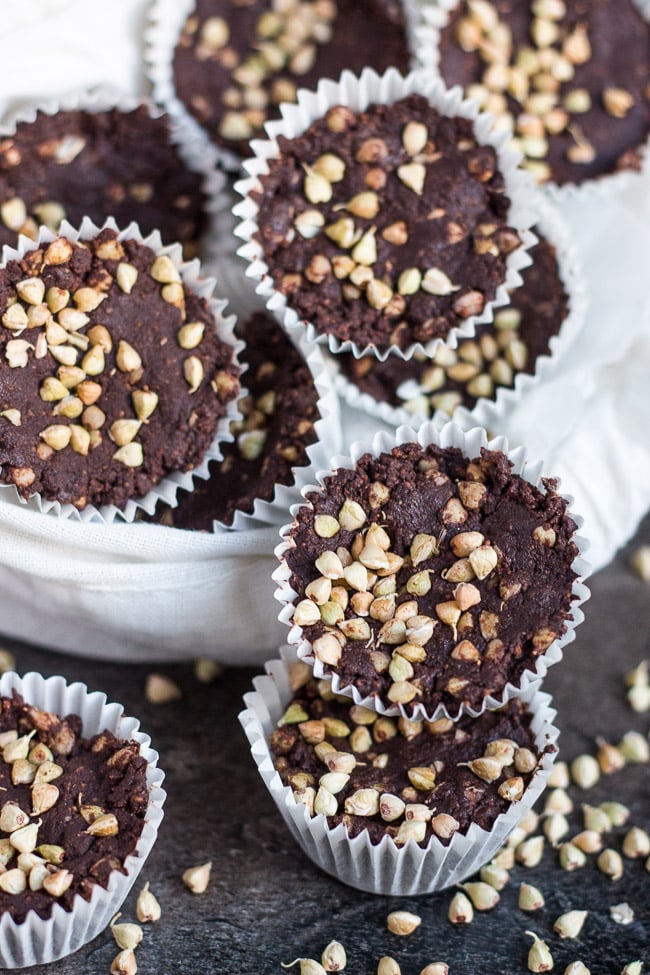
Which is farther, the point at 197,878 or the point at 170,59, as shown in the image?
the point at 170,59

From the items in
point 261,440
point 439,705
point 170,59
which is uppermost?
point 170,59

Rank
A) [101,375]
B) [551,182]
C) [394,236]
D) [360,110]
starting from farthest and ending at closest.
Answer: [551,182], [360,110], [394,236], [101,375]

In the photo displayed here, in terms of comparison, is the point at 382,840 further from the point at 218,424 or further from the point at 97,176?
the point at 97,176

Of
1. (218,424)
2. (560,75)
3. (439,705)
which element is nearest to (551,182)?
(560,75)

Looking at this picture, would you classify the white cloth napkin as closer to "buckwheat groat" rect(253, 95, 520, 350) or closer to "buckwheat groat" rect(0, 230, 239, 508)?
"buckwheat groat" rect(0, 230, 239, 508)

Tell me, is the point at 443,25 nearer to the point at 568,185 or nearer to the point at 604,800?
the point at 568,185

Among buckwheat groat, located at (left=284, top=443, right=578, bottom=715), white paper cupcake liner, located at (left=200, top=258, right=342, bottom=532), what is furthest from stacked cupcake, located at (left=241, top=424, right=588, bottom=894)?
white paper cupcake liner, located at (left=200, top=258, right=342, bottom=532)

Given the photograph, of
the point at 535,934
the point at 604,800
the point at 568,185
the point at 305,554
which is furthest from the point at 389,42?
the point at 535,934
